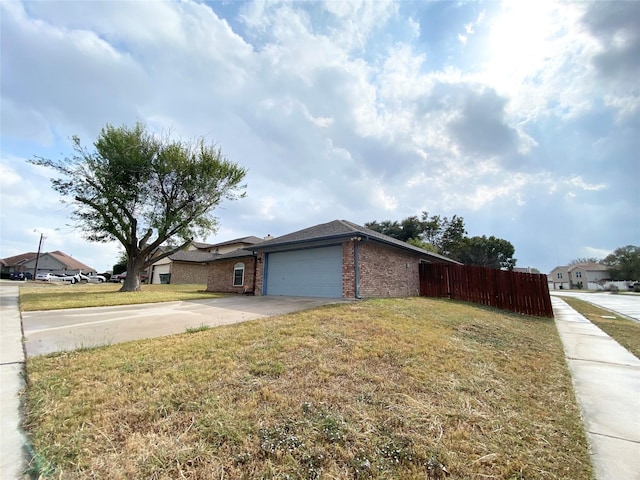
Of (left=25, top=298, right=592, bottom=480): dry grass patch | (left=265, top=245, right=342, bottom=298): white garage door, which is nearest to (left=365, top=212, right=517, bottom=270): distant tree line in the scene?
(left=265, top=245, right=342, bottom=298): white garage door

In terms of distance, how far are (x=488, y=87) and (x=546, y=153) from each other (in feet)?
17.2

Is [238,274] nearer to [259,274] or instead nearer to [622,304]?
[259,274]

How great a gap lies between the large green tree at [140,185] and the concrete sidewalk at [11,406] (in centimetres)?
1320

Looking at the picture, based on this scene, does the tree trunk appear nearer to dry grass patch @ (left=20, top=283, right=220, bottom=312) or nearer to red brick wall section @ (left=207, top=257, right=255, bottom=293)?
dry grass patch @ (left=20, top=283, right=220, bottom=312)

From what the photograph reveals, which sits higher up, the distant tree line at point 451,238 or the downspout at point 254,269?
the distant tree line at point 451,238

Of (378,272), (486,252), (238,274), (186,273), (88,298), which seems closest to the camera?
(88,298)

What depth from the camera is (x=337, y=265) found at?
11547mm

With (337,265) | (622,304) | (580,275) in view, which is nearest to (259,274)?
(337,265)

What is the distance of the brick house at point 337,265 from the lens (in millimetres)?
10945

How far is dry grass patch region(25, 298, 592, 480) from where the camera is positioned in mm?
1977

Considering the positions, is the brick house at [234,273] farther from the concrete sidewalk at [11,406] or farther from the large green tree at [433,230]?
the large green tree at [433,230]

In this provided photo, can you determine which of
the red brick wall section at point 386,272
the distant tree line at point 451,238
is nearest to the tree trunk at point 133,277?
the red brick wall section at point 386,272

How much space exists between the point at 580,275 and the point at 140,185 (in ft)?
272

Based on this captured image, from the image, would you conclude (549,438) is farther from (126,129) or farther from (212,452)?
(126,129)
